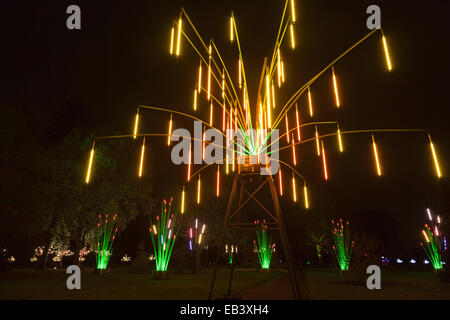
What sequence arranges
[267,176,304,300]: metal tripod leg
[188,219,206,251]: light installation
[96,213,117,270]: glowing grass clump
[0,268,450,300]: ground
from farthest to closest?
[188,219,206,251]: light installation → [96,213,117,270]: glowing grass clump → [0,268,450,300]: ground → [267,176,304,300]: metal tripod leg

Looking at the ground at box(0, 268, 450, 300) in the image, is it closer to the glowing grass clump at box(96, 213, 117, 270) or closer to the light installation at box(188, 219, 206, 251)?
the glowing grass clump at box(96, 213, 117, 270)

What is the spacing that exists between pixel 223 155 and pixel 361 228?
155 ft

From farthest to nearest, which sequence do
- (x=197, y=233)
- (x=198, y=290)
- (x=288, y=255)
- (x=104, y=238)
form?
(x=197, y=233)
(x=104, y=238)
(x=198, y=290)
(x=288, y=255)

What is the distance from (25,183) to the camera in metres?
18.8

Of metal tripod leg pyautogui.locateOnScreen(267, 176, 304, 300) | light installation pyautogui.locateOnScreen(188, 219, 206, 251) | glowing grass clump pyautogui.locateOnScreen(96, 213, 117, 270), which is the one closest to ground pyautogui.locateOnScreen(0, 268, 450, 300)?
metal tripod leg pyautogui.locateOnScreen(267, 176, 304, 300)

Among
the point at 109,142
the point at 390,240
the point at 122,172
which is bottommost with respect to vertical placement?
the point at 390,240

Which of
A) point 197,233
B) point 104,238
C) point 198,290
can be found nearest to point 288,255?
point 198,290

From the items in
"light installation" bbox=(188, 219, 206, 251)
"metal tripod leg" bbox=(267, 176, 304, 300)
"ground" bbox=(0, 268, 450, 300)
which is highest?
"light installation" bbox=(188, 219, 206, 251)

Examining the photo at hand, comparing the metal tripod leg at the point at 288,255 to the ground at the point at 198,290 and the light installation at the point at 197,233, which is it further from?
the light installation at the point at 197,233

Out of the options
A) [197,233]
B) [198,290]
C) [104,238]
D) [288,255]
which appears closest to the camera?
[288,255]

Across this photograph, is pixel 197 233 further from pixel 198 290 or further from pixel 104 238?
pixel 198 290
